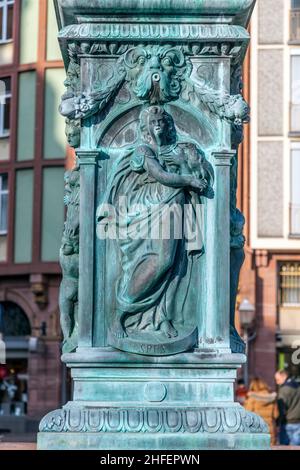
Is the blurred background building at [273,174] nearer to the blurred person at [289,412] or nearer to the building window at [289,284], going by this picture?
the building window at [289,284]

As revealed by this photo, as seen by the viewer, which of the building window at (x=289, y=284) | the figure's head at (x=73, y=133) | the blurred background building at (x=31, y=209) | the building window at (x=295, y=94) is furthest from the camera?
the blurred background building at (x=31, y=209)

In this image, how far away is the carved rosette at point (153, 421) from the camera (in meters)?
6.19

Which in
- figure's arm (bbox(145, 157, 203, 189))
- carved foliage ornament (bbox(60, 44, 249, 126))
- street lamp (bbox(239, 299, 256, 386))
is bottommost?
street lamp (bbox(239, 299, 256, 386))

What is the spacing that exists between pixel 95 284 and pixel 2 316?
32579 mm

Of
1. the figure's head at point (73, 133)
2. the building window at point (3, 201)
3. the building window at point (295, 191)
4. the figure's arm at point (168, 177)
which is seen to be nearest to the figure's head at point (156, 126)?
the figure's arm at point (168, 177)

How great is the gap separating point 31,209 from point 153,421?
31.6m

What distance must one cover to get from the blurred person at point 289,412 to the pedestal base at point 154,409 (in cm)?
936

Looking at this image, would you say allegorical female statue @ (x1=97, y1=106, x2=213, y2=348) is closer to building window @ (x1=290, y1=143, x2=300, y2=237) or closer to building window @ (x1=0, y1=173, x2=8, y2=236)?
building window @ (x1=290, y1=143, x2=300, y2=237)

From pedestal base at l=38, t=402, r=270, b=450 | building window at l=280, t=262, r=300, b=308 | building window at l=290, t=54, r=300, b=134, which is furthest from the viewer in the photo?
building window at l=290, t=54, r=300, b=134

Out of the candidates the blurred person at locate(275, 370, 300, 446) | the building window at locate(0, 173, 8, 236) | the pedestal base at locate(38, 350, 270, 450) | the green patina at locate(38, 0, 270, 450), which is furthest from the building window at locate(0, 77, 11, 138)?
the pedestal base at locate(38, 350, 270, 450)

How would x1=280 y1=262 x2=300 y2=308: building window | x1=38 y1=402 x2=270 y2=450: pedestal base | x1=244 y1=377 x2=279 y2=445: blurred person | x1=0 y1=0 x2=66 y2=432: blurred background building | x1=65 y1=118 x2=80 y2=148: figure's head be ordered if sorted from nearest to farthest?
x1=38 y1=402 x2=270 y2=450: pedestal base
x1=65 y1=118 x2=80 y2=148: figure's head
x1=244 y1=377 x2=279 y2=445: blurred person
x1=280 y1=262 x2=300 y2=308: building window
x1=0 y1=0 x2=66 y2=432: blurred background building

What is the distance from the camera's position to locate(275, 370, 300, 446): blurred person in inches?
617

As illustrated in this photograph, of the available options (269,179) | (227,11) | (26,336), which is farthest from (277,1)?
(227,11)
